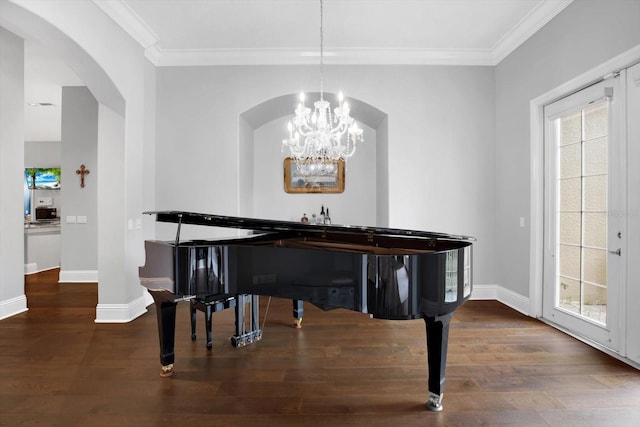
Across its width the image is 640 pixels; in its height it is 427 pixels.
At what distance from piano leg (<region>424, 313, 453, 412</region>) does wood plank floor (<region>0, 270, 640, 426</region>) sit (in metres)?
0.07

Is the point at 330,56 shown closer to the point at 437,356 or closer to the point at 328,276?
the point at 328,276

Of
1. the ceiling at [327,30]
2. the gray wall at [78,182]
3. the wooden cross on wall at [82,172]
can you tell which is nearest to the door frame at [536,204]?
the ceiling at [327,30]

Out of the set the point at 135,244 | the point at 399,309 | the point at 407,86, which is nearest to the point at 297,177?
the point at 407,86

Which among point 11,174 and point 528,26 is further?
point 11,174

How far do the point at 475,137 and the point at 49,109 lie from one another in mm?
7499

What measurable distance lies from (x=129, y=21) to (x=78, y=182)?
310 centimetres

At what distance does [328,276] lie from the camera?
78.1 inches

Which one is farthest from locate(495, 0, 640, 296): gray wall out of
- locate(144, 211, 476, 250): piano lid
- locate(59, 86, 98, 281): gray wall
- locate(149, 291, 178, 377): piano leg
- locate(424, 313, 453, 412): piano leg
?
locate(59, 86, 98, 281): gray wall

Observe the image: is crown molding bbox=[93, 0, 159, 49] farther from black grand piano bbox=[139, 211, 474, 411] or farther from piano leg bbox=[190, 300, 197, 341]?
piano leg bbox=[190, 300, 197, 341]

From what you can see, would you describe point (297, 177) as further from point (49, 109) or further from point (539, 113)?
point (49, 109)

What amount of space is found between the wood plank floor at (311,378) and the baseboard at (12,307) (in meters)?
0.36

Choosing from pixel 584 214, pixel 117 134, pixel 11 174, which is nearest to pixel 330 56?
pixel 117 134

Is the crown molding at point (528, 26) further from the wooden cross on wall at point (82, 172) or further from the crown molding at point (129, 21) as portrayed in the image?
the wooden cross on wall at point (82, 172)

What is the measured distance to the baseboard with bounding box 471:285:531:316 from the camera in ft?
12.4
